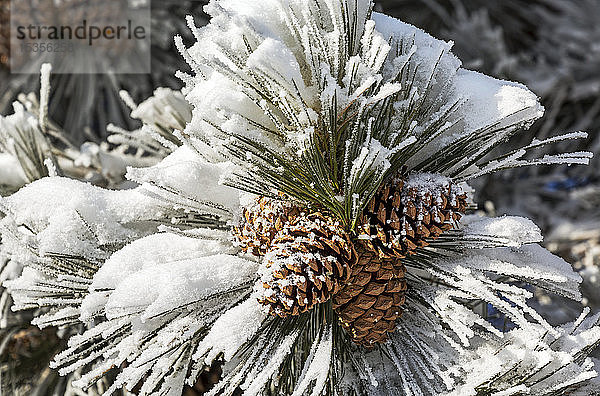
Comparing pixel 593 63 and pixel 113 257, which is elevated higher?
pixel 593 63

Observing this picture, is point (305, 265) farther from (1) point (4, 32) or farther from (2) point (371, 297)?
(1) point (4, 32)

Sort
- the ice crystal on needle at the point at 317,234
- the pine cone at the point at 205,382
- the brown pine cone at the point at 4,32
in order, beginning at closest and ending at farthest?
1. the ice crystal on needle at the point at 317,234
2. the pine cone at the point at 205,382
3. the brown pine cone at the point at 4,32

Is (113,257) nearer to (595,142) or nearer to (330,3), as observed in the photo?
(330,3)

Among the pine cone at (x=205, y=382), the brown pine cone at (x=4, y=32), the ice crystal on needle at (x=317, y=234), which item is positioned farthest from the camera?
the brown pine cone at (x=4, y=32)

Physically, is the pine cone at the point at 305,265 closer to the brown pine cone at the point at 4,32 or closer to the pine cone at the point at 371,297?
the pine cone at the point at 371,297

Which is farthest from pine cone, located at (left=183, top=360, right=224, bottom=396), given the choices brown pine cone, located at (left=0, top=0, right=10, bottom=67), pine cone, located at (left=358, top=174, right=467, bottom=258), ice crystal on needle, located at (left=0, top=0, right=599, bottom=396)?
brown pine cone, located at (left=0, top=0, right=10, bottom=67)

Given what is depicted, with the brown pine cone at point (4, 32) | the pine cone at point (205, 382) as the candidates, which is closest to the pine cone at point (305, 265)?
the pine cone at point (205, 382)

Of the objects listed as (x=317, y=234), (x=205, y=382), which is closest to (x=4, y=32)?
(x=205, y=382)

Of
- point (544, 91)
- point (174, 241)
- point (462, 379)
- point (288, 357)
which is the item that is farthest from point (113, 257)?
point (544, 91)
